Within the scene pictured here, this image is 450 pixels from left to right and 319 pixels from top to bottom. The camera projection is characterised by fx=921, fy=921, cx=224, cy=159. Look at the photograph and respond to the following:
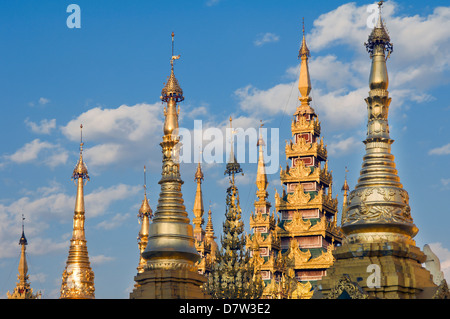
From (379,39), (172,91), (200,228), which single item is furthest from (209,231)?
(379,39)

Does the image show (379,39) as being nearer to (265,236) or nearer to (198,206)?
(265,236)

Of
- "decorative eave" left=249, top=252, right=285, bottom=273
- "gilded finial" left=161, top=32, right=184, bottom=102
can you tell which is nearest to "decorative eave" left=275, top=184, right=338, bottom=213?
"decorative eave" left=249, top=252, right=285, bottom=273

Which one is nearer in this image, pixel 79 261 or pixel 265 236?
pixel 79 261

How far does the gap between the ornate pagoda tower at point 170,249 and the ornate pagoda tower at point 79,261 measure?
Result: 17726 millimetres

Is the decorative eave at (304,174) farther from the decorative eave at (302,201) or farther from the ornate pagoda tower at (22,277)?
the ornate pagoda tower at (22,277)

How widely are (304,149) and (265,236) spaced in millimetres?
9120

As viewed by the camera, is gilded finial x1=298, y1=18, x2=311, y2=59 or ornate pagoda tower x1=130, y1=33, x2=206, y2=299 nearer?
ornate pagoda tower x1=130, y1=33, x2=206, y2=299

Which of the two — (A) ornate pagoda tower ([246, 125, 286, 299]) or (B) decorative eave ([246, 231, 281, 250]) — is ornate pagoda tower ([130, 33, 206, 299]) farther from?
(B) decorative eave ([246, 231, 281, 250])

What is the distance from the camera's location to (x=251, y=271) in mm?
50781

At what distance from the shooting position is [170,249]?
4881 centimetres

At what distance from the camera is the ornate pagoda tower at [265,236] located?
75812mm

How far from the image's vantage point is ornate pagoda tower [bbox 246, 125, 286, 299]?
249ft

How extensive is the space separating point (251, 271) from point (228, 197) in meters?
4.50
